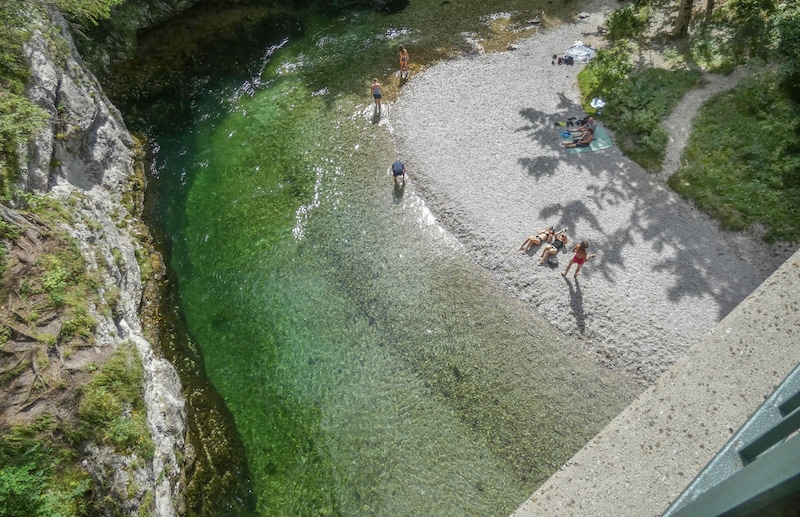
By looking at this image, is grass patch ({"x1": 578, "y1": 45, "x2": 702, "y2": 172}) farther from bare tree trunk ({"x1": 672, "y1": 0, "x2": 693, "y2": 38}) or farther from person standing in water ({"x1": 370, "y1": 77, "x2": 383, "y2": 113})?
person standing in water ({"x1": 370, "y1": 77, "x2": 383, "y2": 113})

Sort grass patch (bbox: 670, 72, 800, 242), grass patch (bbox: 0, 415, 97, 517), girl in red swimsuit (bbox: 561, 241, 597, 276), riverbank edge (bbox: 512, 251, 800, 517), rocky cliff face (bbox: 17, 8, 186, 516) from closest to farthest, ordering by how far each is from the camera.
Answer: riverbank edge (bbox: 512, 251, 800, 517) → grass patch (bbox: 0, 415, 97, 517) → rocky cliff face (bbox: 17, 8, 186, 516) → girl in red swimsuit (bbox: 561, 241, 597, 276) → grass patch (bbox: 670, 72, 800, 242)

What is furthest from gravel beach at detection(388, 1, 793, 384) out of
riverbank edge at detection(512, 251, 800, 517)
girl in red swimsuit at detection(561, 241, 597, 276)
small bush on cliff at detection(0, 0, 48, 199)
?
small bush on cliff at detection(0, 0, 48, 199)

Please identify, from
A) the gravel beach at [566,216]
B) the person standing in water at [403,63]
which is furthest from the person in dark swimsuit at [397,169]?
the person standing in water at [403,63]

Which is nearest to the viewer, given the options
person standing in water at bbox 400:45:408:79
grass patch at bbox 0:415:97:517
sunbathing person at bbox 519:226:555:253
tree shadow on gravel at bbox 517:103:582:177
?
grass patch at bbox 0:415:97:517

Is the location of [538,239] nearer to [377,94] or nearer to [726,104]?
[726,104]

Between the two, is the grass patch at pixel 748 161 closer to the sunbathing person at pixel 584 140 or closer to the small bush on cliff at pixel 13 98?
the sunbathing person at pixel 584 140
